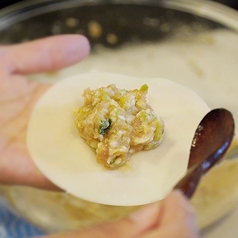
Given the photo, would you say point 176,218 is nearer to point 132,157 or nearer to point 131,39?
point 132,157

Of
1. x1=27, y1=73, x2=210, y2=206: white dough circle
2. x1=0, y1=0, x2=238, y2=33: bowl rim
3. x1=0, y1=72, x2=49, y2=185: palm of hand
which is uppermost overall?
x1=0, y1=0, x2=238, y2=33: bowl rim

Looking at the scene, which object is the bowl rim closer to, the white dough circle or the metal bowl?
the metal bowl

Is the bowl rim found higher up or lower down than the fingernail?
higher up

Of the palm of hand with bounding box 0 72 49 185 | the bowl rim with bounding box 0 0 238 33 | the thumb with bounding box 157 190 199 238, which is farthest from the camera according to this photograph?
the bowl rim with bounding box 0 0 238 33

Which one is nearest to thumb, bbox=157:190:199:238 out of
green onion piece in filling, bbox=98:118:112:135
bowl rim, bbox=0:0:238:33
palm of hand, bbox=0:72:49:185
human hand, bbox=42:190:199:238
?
human hand, bbox=42:190:199:238

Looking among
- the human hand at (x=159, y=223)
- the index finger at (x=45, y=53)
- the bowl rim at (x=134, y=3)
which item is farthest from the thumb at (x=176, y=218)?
the bowl rim at (x=134, y=3)

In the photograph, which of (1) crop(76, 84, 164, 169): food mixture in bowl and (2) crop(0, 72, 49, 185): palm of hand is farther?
(2) crop(0, 72, 49, 185): palm of hand

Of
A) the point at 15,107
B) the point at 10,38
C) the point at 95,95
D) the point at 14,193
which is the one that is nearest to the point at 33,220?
the point at 14,193

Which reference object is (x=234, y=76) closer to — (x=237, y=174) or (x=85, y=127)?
A: (x=237, y=174)
